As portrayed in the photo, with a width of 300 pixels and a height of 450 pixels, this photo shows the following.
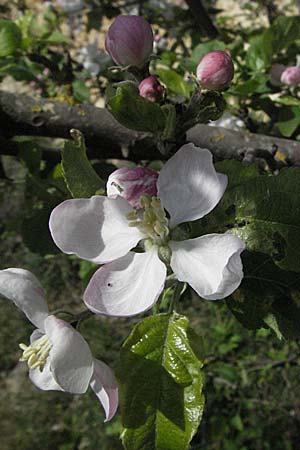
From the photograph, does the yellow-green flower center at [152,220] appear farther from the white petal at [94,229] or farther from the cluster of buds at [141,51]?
the cluster of buds at [141,51]

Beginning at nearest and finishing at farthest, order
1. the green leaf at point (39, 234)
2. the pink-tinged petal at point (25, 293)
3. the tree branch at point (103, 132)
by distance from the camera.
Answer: the pink-tinged petal at point (25, 293)
the tree branch at point (103, 132)
the green leaf at point (39, 234)

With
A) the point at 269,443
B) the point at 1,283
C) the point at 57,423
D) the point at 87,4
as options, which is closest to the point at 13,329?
the point at 57,423

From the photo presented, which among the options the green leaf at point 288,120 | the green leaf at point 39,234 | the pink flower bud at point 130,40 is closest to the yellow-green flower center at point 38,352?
the pink flower bud at point 130,40

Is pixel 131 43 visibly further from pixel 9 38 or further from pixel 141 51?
pixel 9 38

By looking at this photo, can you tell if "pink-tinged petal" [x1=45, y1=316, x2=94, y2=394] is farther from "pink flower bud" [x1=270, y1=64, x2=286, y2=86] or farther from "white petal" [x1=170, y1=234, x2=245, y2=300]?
"pink flower bud" [x1=270, y1=64, x2=286, y2=86]

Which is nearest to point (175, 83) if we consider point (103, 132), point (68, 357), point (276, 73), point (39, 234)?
point (276, 73)

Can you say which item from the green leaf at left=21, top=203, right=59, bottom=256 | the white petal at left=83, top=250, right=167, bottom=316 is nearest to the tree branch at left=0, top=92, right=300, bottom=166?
the green leaf at left=21, top=203, right=59, bottom=256
